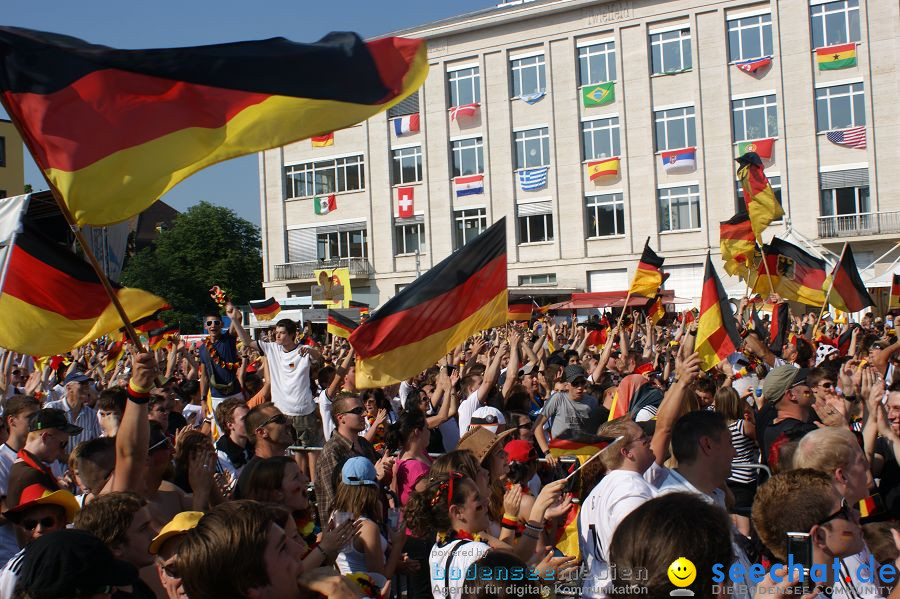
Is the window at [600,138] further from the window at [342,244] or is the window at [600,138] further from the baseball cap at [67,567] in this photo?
the baseball cap at [67,567]

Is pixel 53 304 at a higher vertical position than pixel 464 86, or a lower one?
lower

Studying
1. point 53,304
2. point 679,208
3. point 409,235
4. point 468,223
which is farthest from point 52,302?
point 409,235

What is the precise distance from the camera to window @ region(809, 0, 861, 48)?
41.7 m

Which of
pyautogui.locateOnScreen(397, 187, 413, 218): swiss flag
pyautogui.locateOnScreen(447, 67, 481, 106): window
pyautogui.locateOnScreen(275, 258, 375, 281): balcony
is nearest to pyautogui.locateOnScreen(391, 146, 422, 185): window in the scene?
pyautogui.locateOnScreen(397, 187, 413, 218): swiss flag

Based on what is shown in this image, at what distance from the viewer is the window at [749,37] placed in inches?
1710

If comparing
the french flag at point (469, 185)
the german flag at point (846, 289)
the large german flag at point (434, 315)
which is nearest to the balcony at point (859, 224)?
the french flag at point (469, 185)

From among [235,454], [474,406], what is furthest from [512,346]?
[235,454]

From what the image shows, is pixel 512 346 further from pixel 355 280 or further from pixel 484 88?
pixel 355 280

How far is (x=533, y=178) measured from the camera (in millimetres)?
48375

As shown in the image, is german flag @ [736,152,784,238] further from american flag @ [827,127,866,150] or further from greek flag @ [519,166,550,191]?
greek flag @ [519,166,550,191]

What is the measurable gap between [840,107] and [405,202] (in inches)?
917

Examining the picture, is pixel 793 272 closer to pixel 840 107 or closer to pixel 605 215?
pixel 840 107

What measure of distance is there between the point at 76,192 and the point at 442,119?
4649cm

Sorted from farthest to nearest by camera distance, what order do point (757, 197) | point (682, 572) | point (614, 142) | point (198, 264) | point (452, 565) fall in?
point (198, 264)
point (614, 142)
point (757, 197)
point (452, 565)
point (682, 572)
